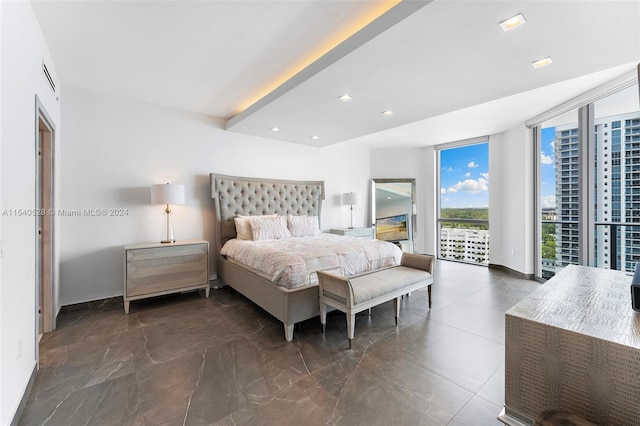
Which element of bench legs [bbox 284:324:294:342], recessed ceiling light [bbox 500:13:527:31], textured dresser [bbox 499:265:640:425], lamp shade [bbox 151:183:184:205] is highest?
recessed ceiling light [bbox 500:13:527:31]

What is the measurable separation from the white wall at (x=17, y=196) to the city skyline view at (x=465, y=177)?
22.7 ft

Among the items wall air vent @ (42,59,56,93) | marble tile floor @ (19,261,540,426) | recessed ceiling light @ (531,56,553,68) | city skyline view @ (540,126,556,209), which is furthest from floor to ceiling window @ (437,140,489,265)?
wall air vent @ (42,59,56,93)

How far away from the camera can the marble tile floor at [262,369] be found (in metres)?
1.69

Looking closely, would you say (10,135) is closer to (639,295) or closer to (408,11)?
(408,11)

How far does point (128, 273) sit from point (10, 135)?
2098mm

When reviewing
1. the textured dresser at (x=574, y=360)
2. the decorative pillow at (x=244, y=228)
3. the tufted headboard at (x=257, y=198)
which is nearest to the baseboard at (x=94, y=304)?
the tufted headboard at (x=257, y=198)

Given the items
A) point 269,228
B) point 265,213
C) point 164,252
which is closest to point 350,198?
point 265,213

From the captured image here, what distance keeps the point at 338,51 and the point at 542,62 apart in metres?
1.73

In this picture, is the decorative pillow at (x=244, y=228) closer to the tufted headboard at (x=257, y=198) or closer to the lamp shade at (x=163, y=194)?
the tufted headboard at (x=257, y=198)

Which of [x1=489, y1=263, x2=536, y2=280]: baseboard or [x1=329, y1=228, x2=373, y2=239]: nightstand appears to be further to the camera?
[x1=329, y1=228, x2=373, y2=239]: nightstand

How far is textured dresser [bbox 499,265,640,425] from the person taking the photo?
0.87 m

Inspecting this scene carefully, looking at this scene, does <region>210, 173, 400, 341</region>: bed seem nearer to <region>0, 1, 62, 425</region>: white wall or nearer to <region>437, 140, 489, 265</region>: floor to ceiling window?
<region>0, 1, 62, 425</region>: white wall

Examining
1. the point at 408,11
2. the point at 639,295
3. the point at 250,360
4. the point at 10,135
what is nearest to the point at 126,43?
the point at 10,135

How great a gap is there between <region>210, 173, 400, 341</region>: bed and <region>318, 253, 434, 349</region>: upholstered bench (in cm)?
19
